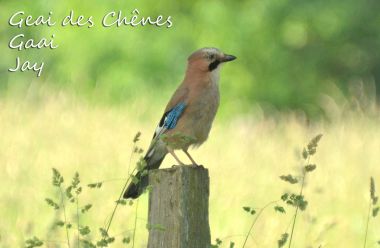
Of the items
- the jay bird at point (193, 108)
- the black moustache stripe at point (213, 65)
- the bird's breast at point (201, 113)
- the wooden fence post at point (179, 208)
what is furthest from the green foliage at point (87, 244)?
the black moustache stripe at point (213, 65)

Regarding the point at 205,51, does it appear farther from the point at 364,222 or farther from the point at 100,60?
the point at 100,60

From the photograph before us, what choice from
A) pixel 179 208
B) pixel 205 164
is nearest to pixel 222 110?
pixel 205 164

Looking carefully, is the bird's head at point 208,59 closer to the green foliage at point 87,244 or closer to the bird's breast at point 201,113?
the bird's breast at point 201,113

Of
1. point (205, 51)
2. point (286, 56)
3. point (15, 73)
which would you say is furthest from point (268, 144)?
point (286, 56)

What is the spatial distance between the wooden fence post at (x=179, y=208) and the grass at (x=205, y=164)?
6.71 feet

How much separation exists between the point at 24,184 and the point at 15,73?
11115 millimetres

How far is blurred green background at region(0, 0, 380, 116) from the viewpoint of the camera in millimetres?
19797

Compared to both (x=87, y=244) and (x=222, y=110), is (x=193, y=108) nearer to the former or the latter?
(x=87, y=244)

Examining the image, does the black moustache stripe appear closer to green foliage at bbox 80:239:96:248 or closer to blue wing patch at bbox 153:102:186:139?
blue wing patch at bbox 153:102:186:139

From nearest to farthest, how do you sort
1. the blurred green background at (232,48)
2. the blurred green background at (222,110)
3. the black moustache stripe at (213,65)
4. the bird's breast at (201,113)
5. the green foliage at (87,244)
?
the green foliage at (87,244)
the bird's breast at (201,113)
the black moustache stripe at (213,65)
the blurred green background at (222,110)
the blurred green background at (232,48)

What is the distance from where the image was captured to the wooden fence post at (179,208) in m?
4.21

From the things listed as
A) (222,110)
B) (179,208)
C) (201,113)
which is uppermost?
(222,110)

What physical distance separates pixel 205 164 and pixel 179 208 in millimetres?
6015

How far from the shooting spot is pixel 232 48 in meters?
20.8
